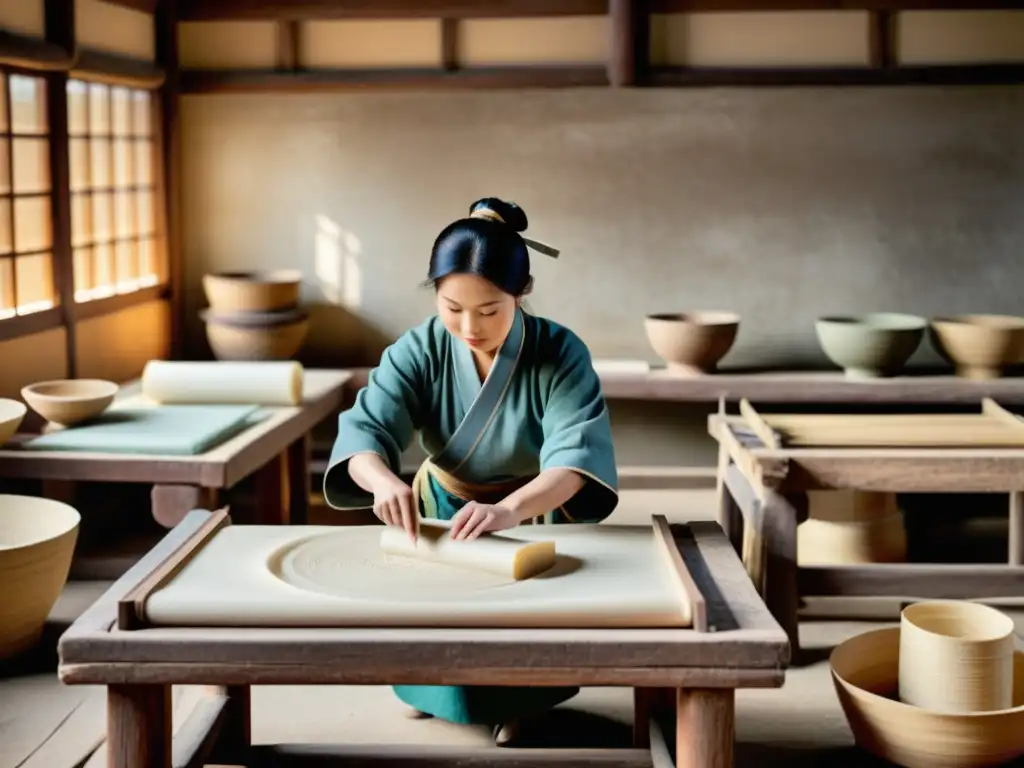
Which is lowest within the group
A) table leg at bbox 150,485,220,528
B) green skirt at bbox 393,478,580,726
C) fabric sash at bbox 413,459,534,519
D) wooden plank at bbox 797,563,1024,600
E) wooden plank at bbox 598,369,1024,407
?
green skirt at bbox 393,478,580,726

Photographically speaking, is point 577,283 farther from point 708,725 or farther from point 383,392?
point 708,725

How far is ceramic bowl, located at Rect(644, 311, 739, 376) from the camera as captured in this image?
19.2ft

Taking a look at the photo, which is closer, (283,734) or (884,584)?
(283,734)

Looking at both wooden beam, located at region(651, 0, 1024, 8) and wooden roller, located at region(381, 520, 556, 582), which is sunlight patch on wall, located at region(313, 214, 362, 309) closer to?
wooden beam, located at region(651, 0, 1024, 8)

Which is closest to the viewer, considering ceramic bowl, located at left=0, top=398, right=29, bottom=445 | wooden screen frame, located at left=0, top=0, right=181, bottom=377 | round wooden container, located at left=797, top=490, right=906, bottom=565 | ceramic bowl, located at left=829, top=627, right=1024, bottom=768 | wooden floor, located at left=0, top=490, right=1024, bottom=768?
ceramic bowl, located at left=829, top=627, right=1024, bottom=768

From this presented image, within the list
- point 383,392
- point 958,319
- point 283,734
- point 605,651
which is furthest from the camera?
point 958,319

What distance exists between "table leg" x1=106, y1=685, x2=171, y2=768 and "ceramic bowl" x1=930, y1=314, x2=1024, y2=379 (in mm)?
4339

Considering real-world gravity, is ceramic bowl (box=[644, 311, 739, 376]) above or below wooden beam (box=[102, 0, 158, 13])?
below

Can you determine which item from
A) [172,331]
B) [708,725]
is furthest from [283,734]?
[172,331]

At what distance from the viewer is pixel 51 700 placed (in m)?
3.68

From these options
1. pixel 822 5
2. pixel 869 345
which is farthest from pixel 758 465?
pixel 822 5

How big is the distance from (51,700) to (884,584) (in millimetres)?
2522

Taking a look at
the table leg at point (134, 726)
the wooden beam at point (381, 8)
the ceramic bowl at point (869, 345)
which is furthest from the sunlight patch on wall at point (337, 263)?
the table leg at point (134, 726)

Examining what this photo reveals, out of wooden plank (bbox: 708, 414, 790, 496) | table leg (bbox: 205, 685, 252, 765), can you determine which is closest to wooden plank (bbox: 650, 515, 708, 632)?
table leg (bbox: 205, 685, 252, 765)
